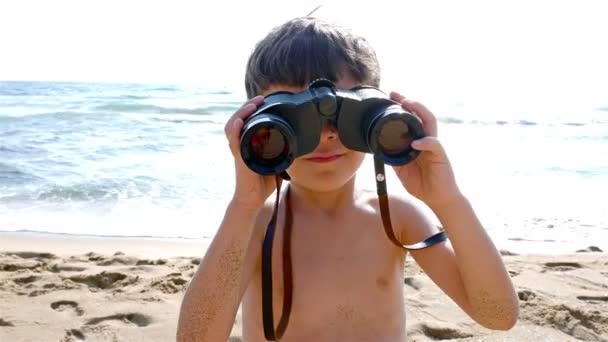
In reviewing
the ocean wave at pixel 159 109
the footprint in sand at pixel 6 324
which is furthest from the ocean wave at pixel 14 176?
the ocean wave at pixel 159 109

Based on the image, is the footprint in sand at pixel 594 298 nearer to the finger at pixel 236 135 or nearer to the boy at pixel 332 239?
the boy at pixel 332 239

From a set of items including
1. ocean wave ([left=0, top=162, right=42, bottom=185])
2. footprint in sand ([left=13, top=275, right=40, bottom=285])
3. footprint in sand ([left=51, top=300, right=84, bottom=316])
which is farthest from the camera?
ocean wave ([left=0, top=162, right=42, bottom=185])

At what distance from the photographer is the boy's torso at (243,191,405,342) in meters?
1.90

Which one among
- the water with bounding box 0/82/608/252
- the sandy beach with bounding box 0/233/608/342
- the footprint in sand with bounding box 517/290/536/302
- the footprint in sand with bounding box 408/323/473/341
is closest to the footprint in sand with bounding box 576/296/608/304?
the sandy beach with bounding box 0/233/608/342

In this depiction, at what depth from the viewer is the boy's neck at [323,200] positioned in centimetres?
198

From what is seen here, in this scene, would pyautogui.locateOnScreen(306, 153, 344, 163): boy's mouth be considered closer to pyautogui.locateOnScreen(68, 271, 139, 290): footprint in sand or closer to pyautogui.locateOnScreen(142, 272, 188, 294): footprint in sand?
pyautogui.locateOnScreen(142, 272, 188, 294): footprint in sand

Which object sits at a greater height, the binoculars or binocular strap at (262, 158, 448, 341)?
the binoculars

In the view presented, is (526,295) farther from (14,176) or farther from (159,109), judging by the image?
(159,109)

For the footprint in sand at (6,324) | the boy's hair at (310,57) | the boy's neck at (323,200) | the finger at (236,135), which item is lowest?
the footprint in sand at (6,324)

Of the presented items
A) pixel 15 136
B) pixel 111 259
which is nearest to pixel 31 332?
pixel 111 259

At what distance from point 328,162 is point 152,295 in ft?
5.71

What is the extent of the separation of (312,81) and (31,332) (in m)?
1.81

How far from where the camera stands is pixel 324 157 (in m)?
1.69

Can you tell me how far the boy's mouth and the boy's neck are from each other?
0.94ft
